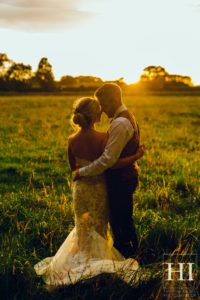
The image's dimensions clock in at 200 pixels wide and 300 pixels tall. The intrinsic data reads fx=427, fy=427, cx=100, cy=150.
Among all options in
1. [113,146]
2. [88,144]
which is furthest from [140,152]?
[88,144]

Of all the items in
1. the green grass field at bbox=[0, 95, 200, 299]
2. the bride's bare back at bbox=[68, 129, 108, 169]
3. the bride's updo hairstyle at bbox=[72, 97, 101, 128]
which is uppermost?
the bride's updo hairstyle at bbox=[72, 97, 101, 128]

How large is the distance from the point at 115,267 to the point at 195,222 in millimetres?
2132

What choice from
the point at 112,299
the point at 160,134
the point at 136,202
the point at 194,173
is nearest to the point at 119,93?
the point at 112,299

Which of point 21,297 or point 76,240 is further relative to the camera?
point 76,240

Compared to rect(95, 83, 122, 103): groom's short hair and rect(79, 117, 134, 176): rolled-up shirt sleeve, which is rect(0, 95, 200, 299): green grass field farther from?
rect(95, 83, 122, 103): groom's short hair

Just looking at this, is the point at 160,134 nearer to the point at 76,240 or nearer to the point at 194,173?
the point at 194,173

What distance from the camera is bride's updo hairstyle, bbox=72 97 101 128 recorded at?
4.33 meters

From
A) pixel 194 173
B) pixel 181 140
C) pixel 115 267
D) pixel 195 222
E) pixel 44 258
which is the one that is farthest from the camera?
pixel 181 140

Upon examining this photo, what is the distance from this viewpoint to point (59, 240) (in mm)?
5469

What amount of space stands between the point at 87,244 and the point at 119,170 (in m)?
0.87

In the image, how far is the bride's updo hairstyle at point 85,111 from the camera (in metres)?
4.33

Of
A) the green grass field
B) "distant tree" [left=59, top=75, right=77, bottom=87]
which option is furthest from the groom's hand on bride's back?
"distant tree" [left=59, top=75, right=77, bottom=87]

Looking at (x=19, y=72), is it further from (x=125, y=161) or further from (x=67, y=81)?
(x=125, y=161)

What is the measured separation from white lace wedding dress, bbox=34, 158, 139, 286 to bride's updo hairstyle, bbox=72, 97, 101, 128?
1.54ft
